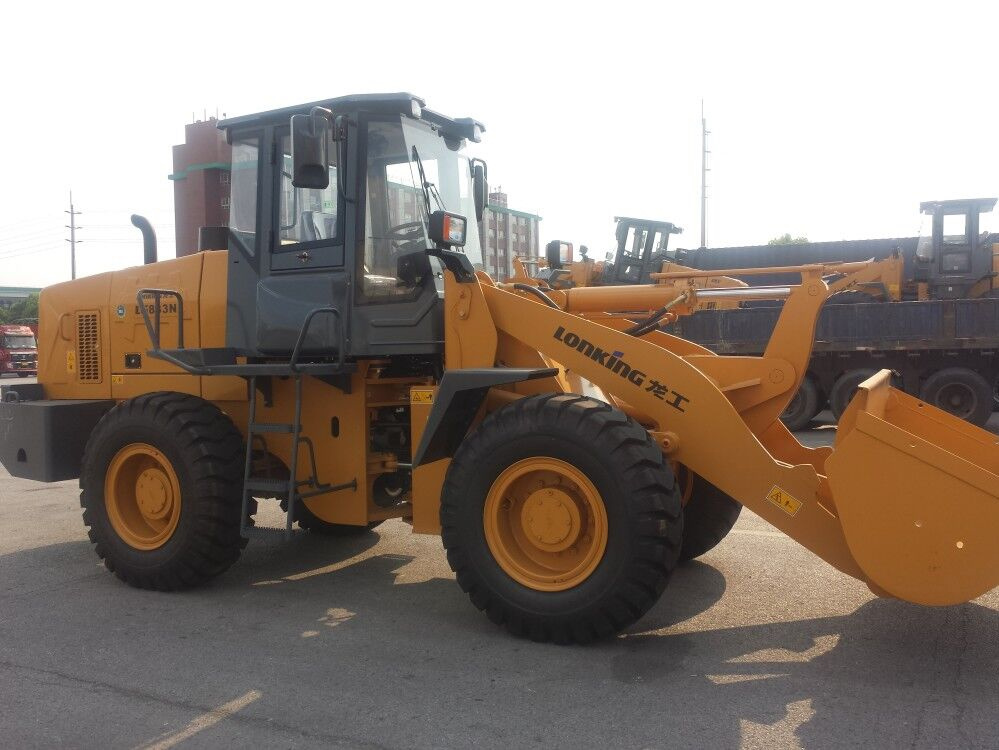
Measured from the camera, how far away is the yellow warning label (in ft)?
14.7

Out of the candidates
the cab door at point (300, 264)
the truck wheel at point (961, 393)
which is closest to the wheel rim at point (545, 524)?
the cab door at point (300, 264)

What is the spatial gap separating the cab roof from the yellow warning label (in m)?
2.92

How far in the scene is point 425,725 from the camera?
12.4 ft

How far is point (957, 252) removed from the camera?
16.4 meters

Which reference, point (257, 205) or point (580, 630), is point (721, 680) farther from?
point (257, 205)

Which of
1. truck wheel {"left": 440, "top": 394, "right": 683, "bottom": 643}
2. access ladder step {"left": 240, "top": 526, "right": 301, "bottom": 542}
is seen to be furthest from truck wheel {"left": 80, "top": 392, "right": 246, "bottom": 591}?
truck wheel {"left": 440, "top": 394, "right": 683, "bottom": 643}

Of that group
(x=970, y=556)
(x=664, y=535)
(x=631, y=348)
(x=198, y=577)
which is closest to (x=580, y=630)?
(x=664, y=535)

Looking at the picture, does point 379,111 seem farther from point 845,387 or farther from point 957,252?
point 957,252

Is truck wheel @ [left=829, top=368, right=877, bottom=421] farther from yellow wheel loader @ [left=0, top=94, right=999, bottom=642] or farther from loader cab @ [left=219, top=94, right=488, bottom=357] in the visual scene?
loader cab @ [left=219, top=94, right=488, bottom=357]

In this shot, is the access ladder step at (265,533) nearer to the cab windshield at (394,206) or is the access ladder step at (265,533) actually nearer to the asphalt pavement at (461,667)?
the asphalt pavement at (461,667)

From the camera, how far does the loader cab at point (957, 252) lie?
53.7 ft

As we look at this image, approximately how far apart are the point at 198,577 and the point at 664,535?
9.88ft

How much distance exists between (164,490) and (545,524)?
2638 millimetres

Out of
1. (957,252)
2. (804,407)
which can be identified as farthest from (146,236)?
(957,252)
